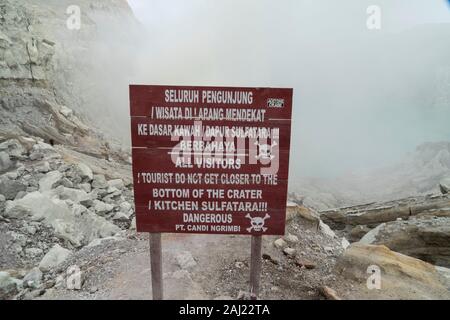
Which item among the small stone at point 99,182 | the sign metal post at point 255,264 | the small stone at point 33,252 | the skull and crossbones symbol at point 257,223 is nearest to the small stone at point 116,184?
the small stone at point 99,182

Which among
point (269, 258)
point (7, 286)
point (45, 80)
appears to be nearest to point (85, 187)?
point (7, 286)

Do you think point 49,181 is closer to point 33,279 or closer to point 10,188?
point 10,188

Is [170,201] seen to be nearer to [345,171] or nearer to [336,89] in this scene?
[345,171]

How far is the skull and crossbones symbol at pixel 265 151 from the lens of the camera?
3.53 meters

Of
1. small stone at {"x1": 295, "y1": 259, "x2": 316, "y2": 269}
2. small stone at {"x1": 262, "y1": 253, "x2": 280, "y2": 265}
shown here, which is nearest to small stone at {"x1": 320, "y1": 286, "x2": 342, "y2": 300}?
small stone at {"x1": 295, "y1": 259, "x2": 316, "y2": 269}

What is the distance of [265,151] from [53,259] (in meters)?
3.81

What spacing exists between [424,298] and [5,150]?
858 cm

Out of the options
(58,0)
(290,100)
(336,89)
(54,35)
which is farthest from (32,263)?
(336,89)

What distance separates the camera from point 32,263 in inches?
241

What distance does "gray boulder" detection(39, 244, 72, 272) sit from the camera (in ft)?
18.1

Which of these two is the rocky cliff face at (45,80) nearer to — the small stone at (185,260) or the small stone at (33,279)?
the small stone at (33,279)

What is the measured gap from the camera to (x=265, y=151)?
3.54m

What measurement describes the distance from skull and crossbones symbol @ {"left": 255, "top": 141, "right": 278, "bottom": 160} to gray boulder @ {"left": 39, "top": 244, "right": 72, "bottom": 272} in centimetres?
364

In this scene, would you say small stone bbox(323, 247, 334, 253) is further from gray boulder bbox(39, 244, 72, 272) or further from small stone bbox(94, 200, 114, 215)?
small stone bbox(94, 200, 114, 215)
